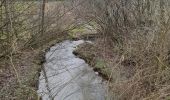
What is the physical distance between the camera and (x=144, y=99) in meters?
8.16

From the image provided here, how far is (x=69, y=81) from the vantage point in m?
8.48

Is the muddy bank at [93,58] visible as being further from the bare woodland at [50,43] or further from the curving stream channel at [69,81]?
the bare woodland at [50,43]

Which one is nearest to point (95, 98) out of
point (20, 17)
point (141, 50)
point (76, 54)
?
point (141, 50)

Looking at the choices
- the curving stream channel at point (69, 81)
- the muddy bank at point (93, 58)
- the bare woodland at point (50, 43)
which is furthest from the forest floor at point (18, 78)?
the muddy bank at point (93, 58)

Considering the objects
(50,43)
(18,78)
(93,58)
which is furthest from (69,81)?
(93,58)

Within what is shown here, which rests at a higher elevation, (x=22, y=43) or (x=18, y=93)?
(x=22, y=43)

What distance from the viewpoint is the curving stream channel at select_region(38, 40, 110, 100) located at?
10.4 meters

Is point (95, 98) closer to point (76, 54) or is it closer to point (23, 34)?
point (23, 34)

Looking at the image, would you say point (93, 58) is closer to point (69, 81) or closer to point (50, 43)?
point (50, 43)

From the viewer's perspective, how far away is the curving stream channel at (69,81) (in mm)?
10359

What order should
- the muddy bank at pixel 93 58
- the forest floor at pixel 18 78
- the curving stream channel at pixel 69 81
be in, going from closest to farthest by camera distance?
the forest floor at pixel 18 78, the curving stream channel at pixel 69 81, the muddy bank at pixel 93 58

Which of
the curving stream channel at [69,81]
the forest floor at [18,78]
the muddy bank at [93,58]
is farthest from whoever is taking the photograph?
the muddy bank at [93,58]

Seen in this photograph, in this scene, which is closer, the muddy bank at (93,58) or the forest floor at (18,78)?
the forest floor at (18,78)

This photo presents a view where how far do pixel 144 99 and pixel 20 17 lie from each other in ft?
11.6
